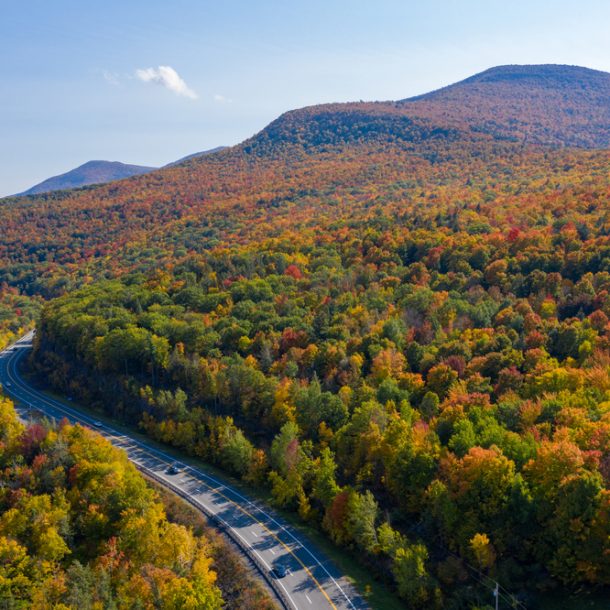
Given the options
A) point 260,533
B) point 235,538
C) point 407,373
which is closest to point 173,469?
point 235,538

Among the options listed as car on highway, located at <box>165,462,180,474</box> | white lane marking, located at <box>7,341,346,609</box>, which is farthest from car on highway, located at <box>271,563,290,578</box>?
car on highway, located at <box>165,462,180,474</box>

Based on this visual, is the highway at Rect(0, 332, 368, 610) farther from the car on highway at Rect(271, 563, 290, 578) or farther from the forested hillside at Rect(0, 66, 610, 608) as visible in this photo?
the forested hillside at Rect(0, 66, 610, 608)

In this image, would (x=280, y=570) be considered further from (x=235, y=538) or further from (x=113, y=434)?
(x=113, y=434)

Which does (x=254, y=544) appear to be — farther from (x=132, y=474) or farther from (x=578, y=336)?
(x=578, y=336)

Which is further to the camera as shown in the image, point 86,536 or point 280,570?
point 86,536

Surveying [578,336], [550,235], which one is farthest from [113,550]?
[550,235]

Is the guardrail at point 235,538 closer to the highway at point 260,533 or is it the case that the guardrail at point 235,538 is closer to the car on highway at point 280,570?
the highway at point 260,533
